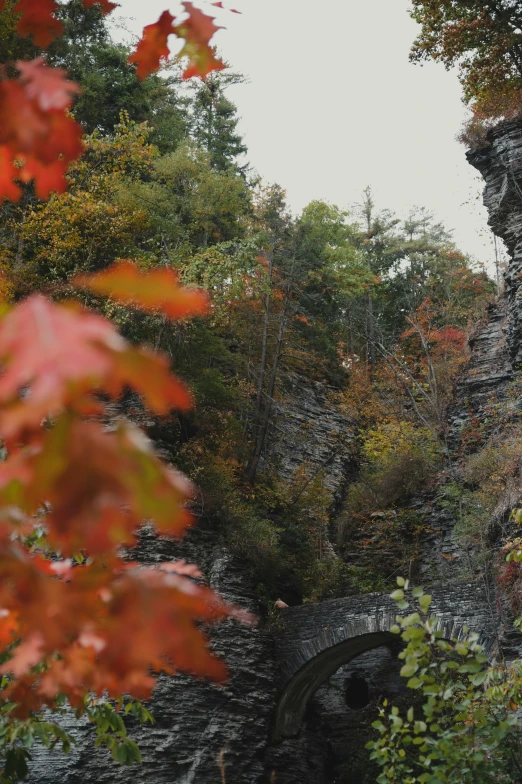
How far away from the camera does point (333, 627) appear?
482 inches

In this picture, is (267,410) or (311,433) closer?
(267,410)

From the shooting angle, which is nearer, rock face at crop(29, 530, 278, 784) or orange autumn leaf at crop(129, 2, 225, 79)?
orange autumn leaf at crop(129, 2, 225, 79)

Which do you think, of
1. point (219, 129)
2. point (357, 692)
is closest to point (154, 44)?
point (357, 692)

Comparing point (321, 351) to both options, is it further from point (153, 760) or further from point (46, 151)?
point (46, 151)

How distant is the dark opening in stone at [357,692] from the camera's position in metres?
15.2

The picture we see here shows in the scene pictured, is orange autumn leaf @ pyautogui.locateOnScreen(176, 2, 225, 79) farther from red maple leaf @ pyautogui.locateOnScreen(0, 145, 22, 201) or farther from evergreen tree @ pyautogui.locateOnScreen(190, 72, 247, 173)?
evergreen tree @ pyautogui.locateOnScreen(190, 72, 247, 173)

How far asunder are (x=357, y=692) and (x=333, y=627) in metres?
4.15

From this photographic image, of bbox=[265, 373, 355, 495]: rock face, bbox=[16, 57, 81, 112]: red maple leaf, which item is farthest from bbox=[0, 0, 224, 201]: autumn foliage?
bbox=[265, 373, 355, 495]: rock face

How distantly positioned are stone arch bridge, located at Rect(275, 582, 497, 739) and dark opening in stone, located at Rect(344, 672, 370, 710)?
2641 mm

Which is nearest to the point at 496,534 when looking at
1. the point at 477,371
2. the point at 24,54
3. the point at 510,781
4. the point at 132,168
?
the point at 477,371

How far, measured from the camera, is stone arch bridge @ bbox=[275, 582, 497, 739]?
11438 millimetres

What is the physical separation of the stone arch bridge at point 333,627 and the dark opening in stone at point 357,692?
104 inches

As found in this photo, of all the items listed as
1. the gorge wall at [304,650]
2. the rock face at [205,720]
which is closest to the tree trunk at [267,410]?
the gorge wall at [304,650]

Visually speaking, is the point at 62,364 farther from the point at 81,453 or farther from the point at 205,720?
the point at 205,720
